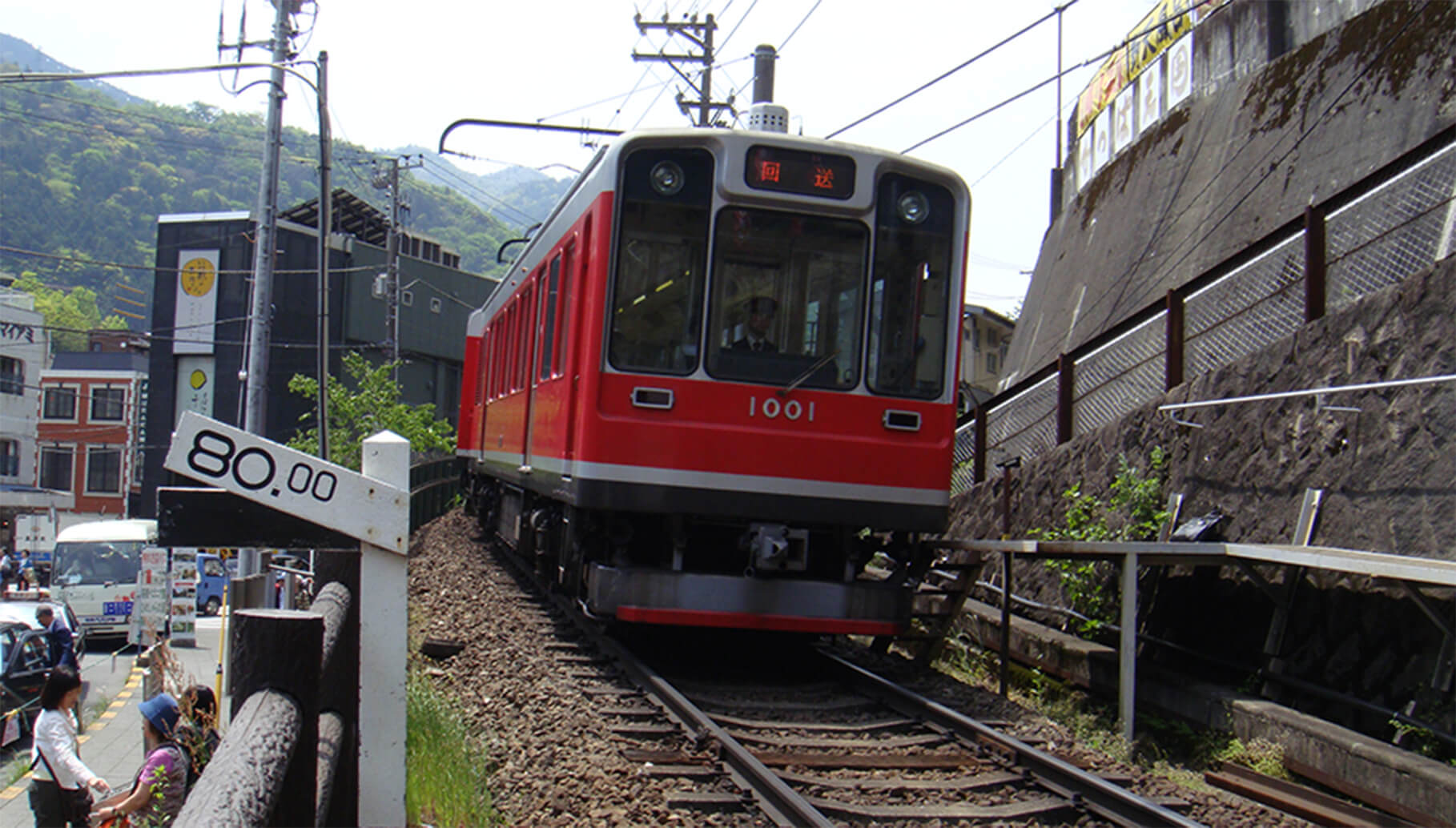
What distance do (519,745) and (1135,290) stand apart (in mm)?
15451

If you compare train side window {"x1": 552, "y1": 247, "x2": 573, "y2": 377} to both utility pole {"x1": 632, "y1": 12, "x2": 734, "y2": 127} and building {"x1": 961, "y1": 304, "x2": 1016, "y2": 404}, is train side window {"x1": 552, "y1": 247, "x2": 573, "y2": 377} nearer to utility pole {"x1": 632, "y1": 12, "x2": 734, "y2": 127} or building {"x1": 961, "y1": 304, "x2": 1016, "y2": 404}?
utility pole {"x1": 632, "y1": 12, "x2": 734, "y2": 127}

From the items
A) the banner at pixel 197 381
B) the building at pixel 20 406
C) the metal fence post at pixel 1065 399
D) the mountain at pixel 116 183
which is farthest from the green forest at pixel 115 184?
the metal fence post at pixel 1065 399

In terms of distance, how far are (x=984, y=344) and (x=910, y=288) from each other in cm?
3464

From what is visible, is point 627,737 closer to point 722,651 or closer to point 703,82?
point 722,651

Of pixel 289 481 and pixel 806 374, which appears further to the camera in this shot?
pixel 806 374

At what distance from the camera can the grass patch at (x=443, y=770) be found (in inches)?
184

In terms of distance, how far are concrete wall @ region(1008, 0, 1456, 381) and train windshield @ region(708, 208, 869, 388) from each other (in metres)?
6.23

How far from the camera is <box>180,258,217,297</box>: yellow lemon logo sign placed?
149 feet

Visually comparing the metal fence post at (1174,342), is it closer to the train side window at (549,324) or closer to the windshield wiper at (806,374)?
the windshield wiper at (806,374)

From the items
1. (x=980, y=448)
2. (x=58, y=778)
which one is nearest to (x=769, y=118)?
(x=980, y=448)

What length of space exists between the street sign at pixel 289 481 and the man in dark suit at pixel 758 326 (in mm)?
5042

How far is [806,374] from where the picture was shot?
303 inches

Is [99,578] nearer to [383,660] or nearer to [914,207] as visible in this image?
[914,207]

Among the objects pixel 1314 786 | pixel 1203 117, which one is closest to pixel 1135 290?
pixel 1203 117
